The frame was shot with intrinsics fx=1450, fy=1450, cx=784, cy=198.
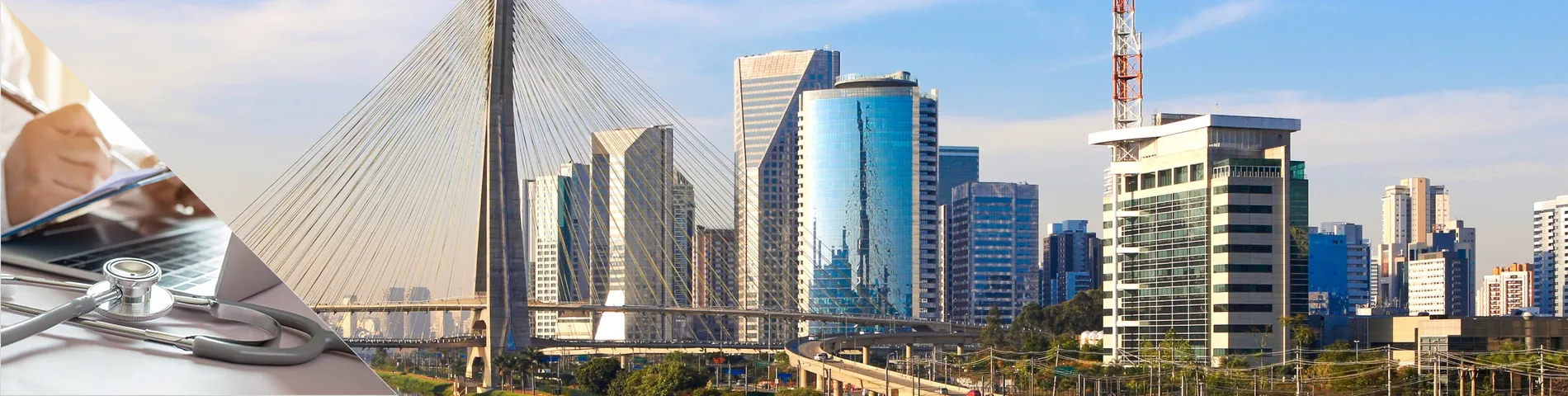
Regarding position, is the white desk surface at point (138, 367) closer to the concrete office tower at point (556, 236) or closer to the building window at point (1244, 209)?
the concrete office tower at point (556, 236)

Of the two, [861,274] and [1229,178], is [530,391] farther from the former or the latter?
[861,274]

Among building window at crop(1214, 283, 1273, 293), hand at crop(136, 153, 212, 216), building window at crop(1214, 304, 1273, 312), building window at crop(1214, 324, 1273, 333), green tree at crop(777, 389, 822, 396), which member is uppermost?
hand at crop(136, 153, 212, 216)

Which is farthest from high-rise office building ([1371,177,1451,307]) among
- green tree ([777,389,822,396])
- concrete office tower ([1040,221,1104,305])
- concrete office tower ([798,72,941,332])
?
green tree ([777,389,822,396])

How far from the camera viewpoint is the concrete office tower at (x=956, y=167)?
7512 centimetres

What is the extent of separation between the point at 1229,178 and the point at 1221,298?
2052 mm

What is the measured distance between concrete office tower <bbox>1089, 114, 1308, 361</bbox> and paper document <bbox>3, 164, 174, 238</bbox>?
2377 cm

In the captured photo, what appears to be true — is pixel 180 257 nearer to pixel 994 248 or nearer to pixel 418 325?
pixel 418 325

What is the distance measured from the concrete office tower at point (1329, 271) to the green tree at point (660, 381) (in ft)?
144

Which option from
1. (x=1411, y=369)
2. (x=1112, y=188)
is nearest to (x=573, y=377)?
(x=1112, y=188)

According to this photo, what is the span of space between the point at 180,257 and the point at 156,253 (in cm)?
2

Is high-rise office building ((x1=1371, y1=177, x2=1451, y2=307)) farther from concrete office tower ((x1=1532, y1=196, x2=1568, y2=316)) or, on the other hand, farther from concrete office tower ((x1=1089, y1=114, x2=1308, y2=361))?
concrete office tower ((x1=1089, y1=114, x2=1308, y2=361))

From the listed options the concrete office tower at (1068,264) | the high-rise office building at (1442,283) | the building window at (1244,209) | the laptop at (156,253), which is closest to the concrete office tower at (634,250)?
the building window at (1244,209)

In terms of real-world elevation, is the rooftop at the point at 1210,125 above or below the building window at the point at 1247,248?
above

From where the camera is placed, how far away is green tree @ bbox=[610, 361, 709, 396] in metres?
20.5
